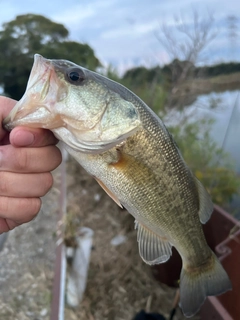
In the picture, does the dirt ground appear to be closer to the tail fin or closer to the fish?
the tail fin

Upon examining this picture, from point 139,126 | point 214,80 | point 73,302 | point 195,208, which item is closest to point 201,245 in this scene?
point 195,208

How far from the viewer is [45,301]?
10.6 ft

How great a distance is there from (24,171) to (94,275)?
2.45 metres

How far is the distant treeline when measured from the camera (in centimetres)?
616

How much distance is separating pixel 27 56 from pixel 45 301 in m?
9.26

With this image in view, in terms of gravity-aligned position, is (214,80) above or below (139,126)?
below

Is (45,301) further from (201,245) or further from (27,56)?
(27,56)

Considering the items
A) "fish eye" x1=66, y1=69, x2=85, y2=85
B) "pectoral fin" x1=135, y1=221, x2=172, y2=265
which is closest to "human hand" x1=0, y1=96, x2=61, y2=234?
"fish eye" x1=66, y1=69, x2=85, y2=85

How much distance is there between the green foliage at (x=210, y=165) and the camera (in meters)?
4.00

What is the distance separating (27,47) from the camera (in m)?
11.8

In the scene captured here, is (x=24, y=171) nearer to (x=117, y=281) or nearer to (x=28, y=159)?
(x=28, y=159)

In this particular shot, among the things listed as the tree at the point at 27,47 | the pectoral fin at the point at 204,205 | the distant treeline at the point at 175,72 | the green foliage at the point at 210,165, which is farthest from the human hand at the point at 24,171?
the tree at the point at 27,47

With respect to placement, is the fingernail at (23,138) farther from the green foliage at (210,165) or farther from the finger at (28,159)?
the green foliage at (210,165)

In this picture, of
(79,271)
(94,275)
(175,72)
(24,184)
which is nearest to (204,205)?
(24,184)
